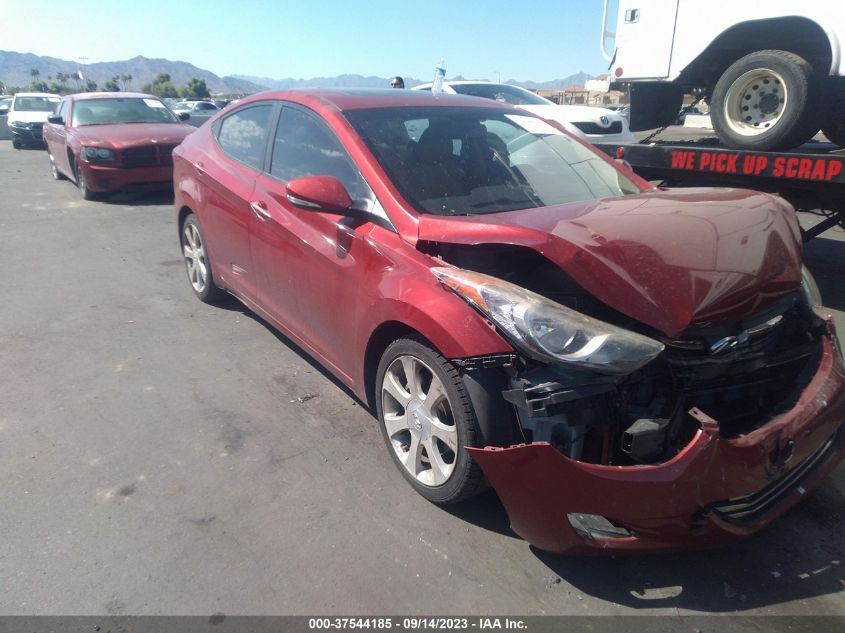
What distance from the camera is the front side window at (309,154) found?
3238 millimetres

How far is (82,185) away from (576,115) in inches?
315

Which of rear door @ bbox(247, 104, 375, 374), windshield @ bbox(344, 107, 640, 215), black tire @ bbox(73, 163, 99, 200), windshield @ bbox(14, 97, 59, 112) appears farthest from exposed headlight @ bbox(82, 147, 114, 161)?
windshield @ bbox(14, 97, 59, 112)

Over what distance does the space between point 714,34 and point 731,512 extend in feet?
15.7

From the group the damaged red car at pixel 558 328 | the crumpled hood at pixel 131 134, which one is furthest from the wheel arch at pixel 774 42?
the crumpled hood at pixel 131 134

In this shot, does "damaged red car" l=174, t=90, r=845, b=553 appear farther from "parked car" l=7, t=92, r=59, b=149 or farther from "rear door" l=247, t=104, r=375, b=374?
"parked car" l=7, t=92, r=59, b=149

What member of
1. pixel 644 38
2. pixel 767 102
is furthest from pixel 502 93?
pixel 767 102

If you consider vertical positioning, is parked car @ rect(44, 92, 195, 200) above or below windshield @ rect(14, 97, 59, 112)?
below

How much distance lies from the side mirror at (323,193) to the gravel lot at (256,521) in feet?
4.07

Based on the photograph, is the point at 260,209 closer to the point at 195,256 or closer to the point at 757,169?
the point at 195,256

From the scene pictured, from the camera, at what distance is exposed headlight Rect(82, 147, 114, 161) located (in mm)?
9664

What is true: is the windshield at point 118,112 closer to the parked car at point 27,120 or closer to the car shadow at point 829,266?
the car shadow at point 829,266

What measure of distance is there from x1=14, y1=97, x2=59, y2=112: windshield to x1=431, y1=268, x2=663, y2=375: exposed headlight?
23124 millimetres

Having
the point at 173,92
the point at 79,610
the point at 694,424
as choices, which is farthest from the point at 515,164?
the point at 173,92

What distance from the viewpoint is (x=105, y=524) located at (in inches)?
108
